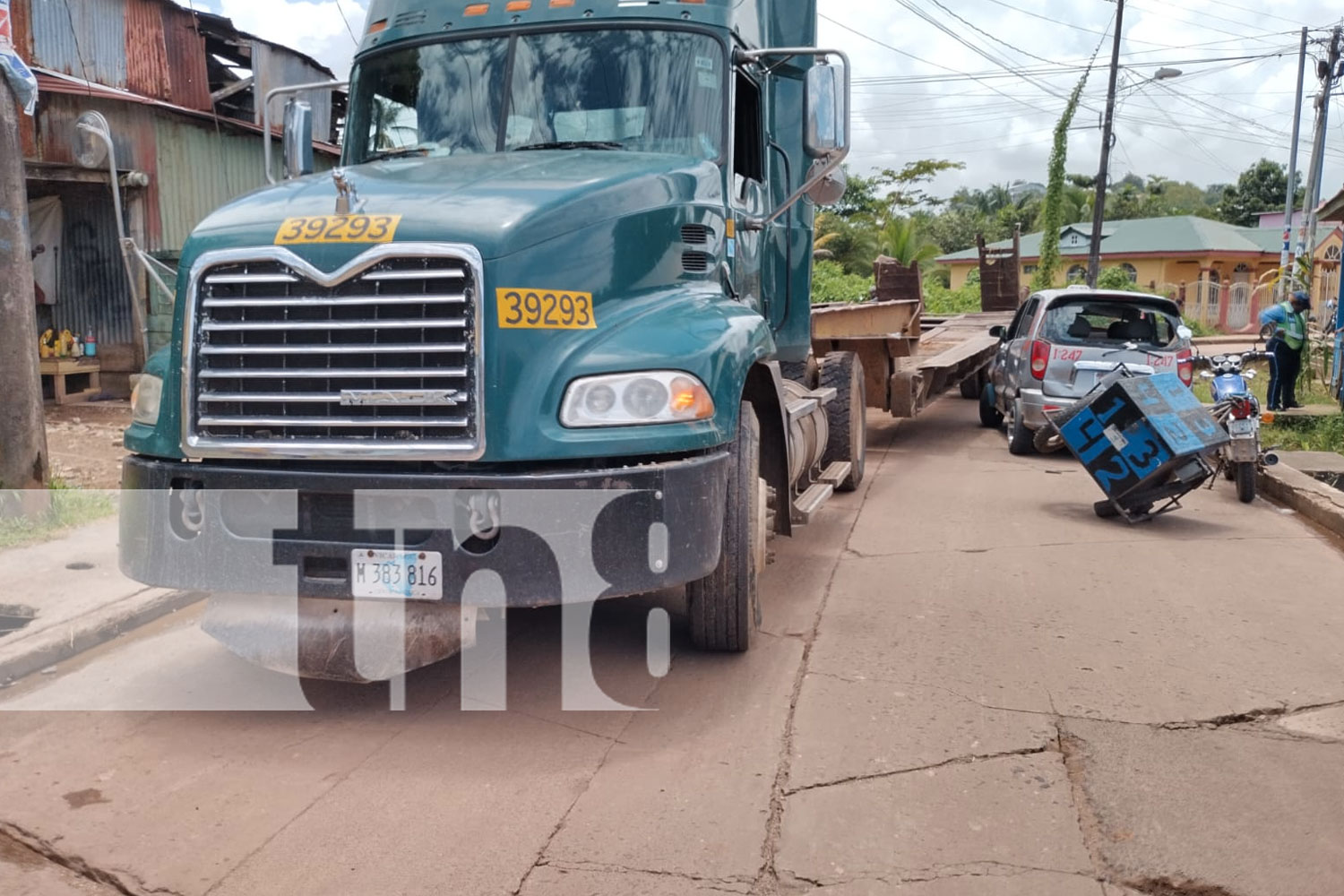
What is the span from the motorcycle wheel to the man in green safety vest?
6.10 metres

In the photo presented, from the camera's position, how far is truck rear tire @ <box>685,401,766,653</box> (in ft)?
16.0

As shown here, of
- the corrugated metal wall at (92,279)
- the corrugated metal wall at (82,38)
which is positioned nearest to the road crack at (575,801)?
the corrugated metal wall at (92,279)

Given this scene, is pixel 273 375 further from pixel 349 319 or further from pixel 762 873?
pixel 762 873

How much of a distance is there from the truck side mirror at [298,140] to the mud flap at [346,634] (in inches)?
111

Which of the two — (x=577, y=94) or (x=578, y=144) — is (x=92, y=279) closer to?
(x=577, y=94)

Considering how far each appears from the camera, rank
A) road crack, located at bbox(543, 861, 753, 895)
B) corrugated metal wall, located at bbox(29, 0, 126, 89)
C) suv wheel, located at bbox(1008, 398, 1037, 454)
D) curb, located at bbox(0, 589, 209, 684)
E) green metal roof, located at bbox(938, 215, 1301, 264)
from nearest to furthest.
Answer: road crack, located at bbox(543, 861, 753, 895), curb, located at bbox(0, 589, 209, 684), suv wheel, located at bbox(1008, 398, 1037, 454), corrugated metal wall, located at bbox(29, 0, 126, 89), green metal roof, located at bbox(938, 215, 1301, 264)

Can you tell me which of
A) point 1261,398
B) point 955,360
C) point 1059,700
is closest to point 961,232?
point 1261,398

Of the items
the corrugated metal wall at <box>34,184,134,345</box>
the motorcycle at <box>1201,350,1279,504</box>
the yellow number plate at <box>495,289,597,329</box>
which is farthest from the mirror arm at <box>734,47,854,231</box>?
the corrugated metal wall at <box>34,184,134,345</box>

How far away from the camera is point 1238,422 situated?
9.25 metres

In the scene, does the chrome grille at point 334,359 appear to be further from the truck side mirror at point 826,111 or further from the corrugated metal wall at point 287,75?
the corrugated metal wall at point 287,75

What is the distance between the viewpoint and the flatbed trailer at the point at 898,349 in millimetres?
10820

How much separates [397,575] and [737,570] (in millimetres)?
1470

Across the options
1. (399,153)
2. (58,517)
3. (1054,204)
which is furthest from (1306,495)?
(1054,204)

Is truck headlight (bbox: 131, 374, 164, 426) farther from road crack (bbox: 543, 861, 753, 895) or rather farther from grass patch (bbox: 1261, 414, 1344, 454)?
grass patch (bbox: 1261, 414, 1344, 454)
